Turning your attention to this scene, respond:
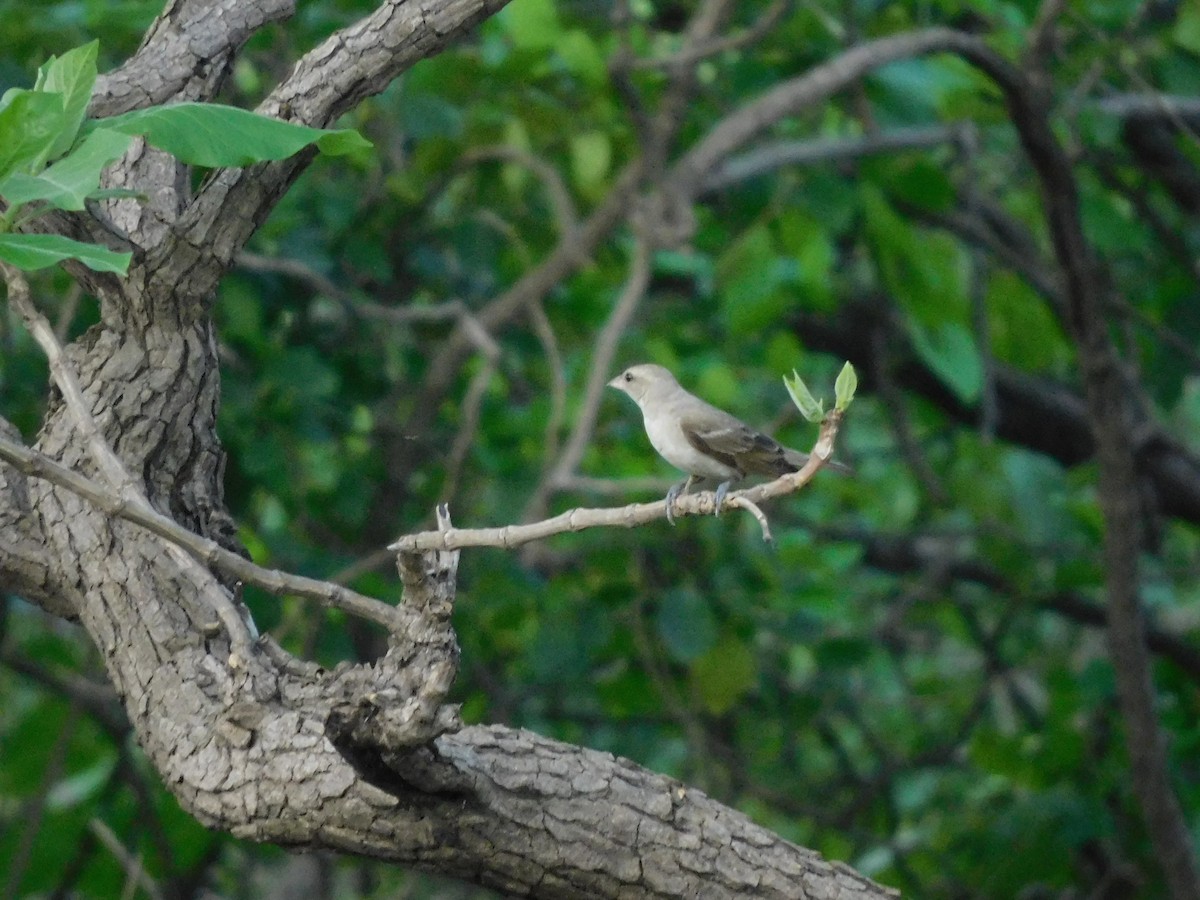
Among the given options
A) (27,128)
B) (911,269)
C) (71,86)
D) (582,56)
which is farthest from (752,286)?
(27,128)

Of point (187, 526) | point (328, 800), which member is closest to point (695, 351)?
point (187, 526)

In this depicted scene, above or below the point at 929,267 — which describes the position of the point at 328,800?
above

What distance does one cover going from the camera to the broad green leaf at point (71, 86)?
6.83ft

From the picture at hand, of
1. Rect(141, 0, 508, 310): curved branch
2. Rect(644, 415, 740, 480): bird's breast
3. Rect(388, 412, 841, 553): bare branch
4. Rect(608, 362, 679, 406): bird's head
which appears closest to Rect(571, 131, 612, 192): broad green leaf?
Rect(608, 362, 679, 406): bird's head

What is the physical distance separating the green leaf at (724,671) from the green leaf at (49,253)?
406cm

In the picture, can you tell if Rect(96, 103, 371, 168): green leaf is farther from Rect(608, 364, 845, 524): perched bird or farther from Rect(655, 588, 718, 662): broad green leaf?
Rect(655, 588, 718, 662): broad green leaf

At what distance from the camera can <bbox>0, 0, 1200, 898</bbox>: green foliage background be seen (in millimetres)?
5273

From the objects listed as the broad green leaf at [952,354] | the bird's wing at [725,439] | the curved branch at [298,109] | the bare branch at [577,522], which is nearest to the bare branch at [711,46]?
the broad green leaf at [952,354]

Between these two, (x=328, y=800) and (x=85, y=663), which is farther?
(x=85, y=663)

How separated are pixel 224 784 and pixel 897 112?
395cm

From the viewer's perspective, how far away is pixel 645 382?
16.5 ft

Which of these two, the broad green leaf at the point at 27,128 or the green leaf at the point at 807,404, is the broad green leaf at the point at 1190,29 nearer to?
the green leaf at the point at 807,404

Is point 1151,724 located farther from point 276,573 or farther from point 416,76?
point 276,573

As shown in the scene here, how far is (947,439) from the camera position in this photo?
25.6 feet
